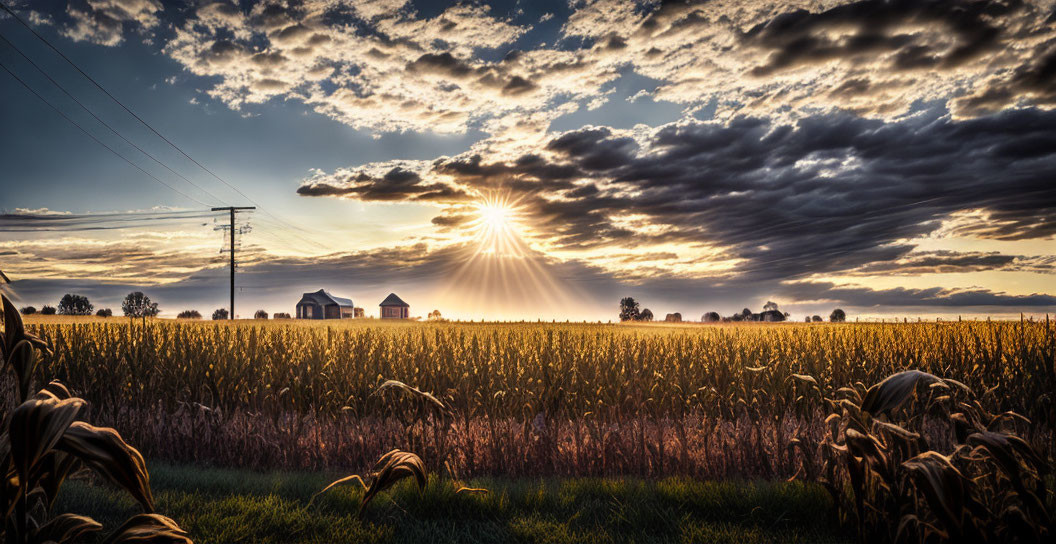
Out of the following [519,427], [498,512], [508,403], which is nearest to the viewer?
[498,512]

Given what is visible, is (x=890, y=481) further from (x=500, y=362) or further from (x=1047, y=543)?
(x=500, y=362)

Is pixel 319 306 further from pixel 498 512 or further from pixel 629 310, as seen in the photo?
pixel 498 512

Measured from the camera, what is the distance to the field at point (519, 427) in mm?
4801

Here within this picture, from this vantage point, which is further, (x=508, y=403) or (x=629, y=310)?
(x=629, y=310)

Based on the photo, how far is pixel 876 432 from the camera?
454 cm

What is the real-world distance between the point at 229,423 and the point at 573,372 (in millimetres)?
4787

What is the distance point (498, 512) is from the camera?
16.1 ft

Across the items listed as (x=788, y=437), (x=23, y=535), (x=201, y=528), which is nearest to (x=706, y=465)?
(x=788, y=437)

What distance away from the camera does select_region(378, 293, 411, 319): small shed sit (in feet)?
325

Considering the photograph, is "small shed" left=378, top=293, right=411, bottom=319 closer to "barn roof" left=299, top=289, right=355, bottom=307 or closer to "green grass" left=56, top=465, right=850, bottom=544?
"barn roof" left=299, top=289, right=355, bottom=307

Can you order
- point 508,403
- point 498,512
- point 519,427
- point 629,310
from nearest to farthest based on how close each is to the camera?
point 498,512, point 519,427, point 508,403, point 629,310

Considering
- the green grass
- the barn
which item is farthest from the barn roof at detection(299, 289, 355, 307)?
the green grass

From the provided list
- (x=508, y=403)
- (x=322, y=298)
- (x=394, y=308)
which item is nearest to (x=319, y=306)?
(x=322, y=298)

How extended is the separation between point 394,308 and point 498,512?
96.8 meters
